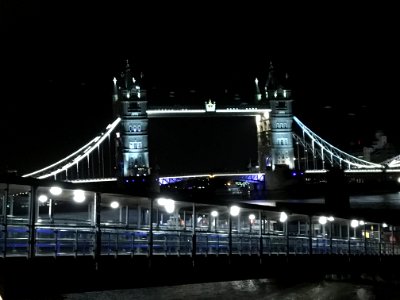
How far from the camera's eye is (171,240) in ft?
57.8

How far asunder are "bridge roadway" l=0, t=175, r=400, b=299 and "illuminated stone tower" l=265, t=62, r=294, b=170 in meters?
73.9

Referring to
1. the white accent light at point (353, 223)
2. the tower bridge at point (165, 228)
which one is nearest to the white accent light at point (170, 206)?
the tower bridge at point (165, 228)

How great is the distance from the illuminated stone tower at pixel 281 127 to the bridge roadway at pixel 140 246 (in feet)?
242

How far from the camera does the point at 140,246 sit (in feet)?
54.0

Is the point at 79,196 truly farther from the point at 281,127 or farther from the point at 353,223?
the point at 281,127

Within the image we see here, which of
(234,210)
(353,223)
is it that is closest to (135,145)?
(353,223)

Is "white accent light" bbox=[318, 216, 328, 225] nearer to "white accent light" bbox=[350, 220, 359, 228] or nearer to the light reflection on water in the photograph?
A: the light reflection on water

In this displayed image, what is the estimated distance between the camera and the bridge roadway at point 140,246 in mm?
13414

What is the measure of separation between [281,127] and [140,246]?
285 ft

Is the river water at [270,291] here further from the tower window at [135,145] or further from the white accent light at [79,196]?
the tower window at [135,145]

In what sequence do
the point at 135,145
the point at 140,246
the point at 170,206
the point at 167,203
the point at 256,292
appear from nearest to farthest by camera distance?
the point at 140,246
the point at 167,203
the point at 170,206
the point at 256,292
the point at 135,145

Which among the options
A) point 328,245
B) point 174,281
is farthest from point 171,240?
point 328,245

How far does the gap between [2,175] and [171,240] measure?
5.85 meters

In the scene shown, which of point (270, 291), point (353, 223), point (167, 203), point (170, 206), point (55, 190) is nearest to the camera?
point (55, 190)
